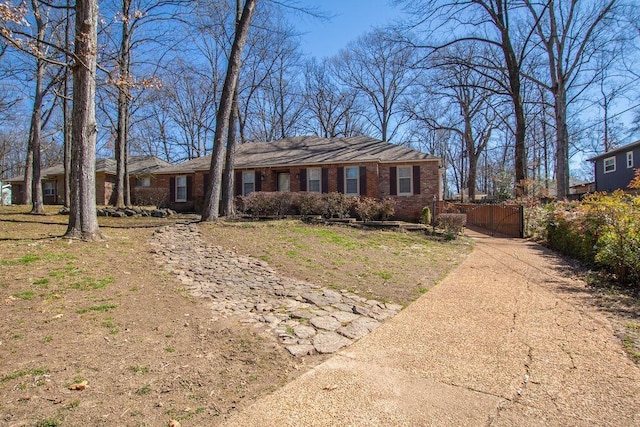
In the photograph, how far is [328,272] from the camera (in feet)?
21.9

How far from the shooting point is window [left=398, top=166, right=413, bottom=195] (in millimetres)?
15789

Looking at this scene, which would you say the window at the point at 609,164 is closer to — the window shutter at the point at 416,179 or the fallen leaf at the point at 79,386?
the window shutter at the point at 416,179

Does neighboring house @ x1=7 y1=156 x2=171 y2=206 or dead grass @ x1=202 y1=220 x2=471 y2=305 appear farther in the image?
neighboring house @ x1=7 y1=156 x2=171 y2=206

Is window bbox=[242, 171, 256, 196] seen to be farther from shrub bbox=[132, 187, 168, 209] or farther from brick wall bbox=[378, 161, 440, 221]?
brick wall bbox=[378, 161, 440, 221]

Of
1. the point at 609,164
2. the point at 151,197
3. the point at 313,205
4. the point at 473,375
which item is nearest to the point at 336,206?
the point at 313,205

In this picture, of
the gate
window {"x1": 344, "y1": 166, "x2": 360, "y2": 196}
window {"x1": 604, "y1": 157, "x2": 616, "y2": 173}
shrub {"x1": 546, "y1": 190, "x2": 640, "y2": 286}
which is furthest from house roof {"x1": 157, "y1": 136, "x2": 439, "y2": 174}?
window {"x1": 604, "y1": 157, "x2": 616, "y2": 173}

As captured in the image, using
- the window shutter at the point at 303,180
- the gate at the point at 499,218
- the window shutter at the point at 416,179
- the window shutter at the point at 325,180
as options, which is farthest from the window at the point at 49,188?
the gate at the point at 499,218

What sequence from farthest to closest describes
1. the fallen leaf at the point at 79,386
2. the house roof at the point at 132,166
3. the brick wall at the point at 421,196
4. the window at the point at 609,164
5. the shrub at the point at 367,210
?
the window at the point at 609,164 → the house roof at the point at 132,166 → the brick wall at the point at 421,196 → the shrub at the point at 367,210 → the fallen leaf at the point at 79,386

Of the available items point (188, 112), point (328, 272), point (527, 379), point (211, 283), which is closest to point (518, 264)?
point (328, 272)

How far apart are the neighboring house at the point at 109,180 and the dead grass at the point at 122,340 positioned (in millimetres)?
16040

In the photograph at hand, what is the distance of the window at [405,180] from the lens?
15789 mm

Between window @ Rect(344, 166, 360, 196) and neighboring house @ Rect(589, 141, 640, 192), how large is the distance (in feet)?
55.3

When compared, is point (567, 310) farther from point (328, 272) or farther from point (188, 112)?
point (188, 112)

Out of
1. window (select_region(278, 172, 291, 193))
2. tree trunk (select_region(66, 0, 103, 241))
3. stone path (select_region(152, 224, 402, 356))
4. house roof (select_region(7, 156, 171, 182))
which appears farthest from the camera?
house roof (select_region(7, 156, 171, 182))
